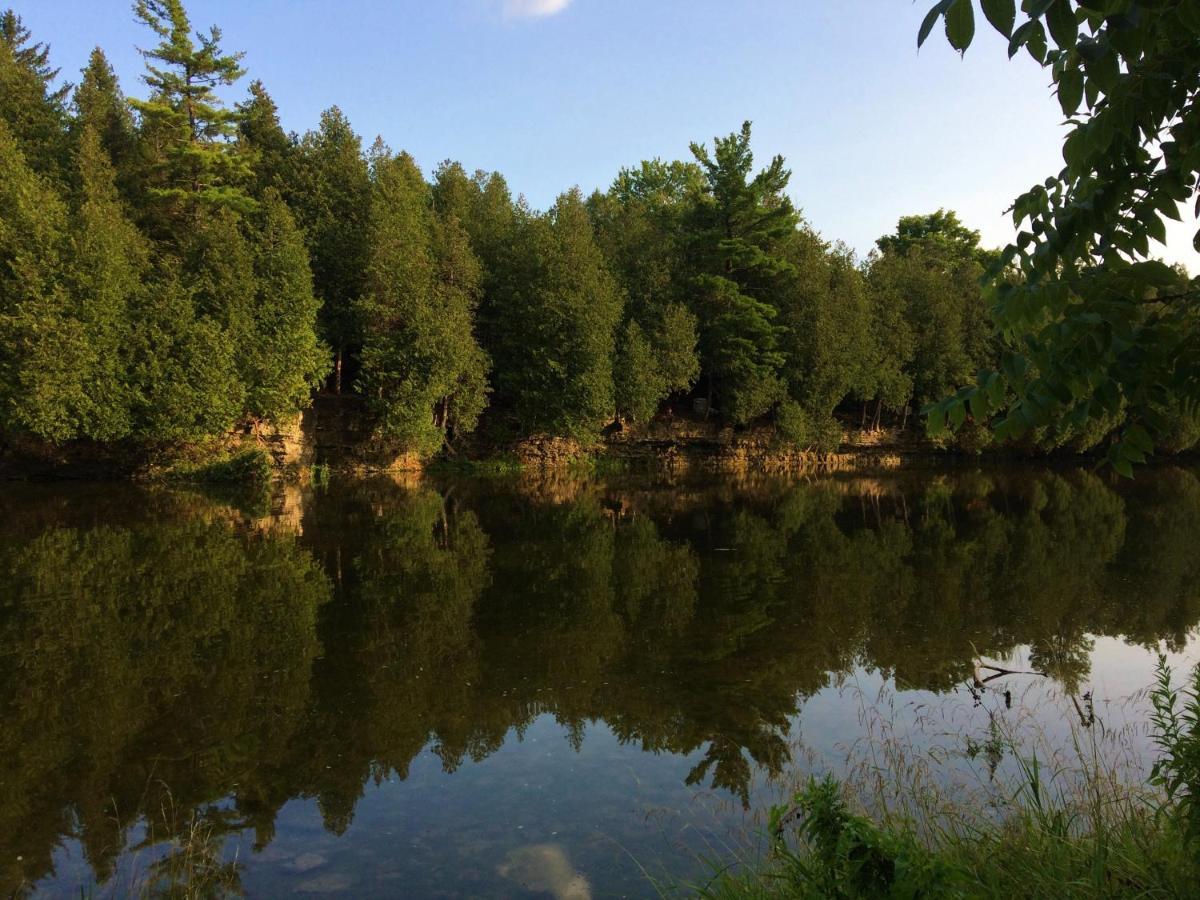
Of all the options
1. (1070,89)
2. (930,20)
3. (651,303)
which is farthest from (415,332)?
(930,20)

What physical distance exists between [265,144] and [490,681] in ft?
137

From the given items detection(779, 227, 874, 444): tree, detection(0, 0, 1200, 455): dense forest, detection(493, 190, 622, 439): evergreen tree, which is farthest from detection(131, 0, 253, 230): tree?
detection(779, 227, 874, 444): tree

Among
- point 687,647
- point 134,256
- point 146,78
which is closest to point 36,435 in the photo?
point 134,256

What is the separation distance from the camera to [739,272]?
42.8m

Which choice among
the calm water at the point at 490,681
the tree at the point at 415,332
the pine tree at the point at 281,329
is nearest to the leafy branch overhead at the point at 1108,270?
the calm water at the point at 490,681

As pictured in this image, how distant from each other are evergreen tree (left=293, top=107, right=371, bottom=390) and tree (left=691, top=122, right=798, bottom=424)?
16.9 meters

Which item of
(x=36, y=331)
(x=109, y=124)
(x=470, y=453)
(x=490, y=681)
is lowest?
(x=490, y=681)

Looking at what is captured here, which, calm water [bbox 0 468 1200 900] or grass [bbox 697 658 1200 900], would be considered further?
calm water [bbox 0 468 1200 900]

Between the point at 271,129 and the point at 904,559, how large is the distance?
131ft

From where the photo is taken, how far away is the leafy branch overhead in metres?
2.25

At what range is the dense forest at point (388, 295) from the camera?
26.4m

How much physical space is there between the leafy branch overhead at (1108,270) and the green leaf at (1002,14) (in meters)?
0.40

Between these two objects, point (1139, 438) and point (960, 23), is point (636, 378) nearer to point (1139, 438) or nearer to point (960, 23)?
point (1139, 438)

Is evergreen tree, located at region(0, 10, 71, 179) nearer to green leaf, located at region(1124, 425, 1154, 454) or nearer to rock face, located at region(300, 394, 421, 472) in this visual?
rock face, located at region(300, 394, 421, 472)
